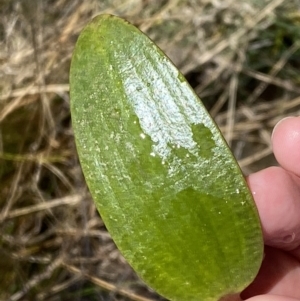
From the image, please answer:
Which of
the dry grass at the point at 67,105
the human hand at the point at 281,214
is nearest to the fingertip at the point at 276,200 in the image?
the human hand at the point at 281,214

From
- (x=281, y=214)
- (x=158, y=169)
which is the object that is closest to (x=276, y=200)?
(x=281, y=214)

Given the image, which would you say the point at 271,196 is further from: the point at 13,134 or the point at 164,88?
the point at 13,134

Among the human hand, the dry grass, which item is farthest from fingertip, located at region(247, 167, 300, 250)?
the dry grass

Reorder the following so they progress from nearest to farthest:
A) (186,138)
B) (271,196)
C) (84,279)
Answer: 1. (186,138)
2. (271,196)
3. (84,279)

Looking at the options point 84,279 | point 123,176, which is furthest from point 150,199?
point 84,279

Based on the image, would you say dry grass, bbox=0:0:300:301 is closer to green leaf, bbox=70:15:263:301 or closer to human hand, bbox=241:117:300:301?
human hand, bbox=241:117:300:301
